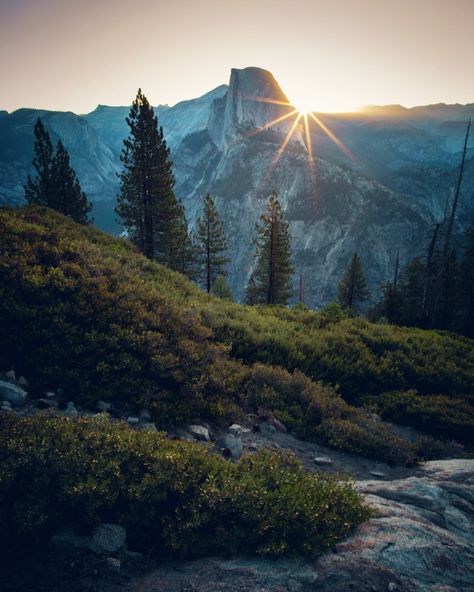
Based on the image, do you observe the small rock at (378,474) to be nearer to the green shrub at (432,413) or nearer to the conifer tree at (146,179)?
the green shrub at (432,413)

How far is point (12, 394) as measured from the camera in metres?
5.88

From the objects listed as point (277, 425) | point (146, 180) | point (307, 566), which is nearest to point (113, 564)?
point (307, 566)

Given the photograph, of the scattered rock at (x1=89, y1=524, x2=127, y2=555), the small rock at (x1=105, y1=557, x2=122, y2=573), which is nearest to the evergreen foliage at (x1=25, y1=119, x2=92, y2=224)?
the scattered rock at (x1=89, y1=524, x2=127, y2=555)

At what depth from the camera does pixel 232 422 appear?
7434 mm

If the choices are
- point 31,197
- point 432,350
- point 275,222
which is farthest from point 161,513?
point 31,197

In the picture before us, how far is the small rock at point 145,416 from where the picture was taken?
6.45m

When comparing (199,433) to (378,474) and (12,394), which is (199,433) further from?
(378,474)

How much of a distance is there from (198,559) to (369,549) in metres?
1.98

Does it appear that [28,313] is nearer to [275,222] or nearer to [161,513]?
[161,513]

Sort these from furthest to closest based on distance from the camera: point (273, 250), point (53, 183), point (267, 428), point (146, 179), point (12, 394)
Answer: point (273, 250), point (53, 183), point (146, 179), point (267, 428), point (12, 394)

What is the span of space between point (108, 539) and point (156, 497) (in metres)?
0.64

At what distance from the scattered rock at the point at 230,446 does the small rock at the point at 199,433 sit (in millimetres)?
241

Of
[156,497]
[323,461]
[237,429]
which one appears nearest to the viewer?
[156,497]

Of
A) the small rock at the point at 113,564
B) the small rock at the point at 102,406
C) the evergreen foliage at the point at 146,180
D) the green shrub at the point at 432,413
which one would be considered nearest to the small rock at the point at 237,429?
the small rock at the point at 102,406
